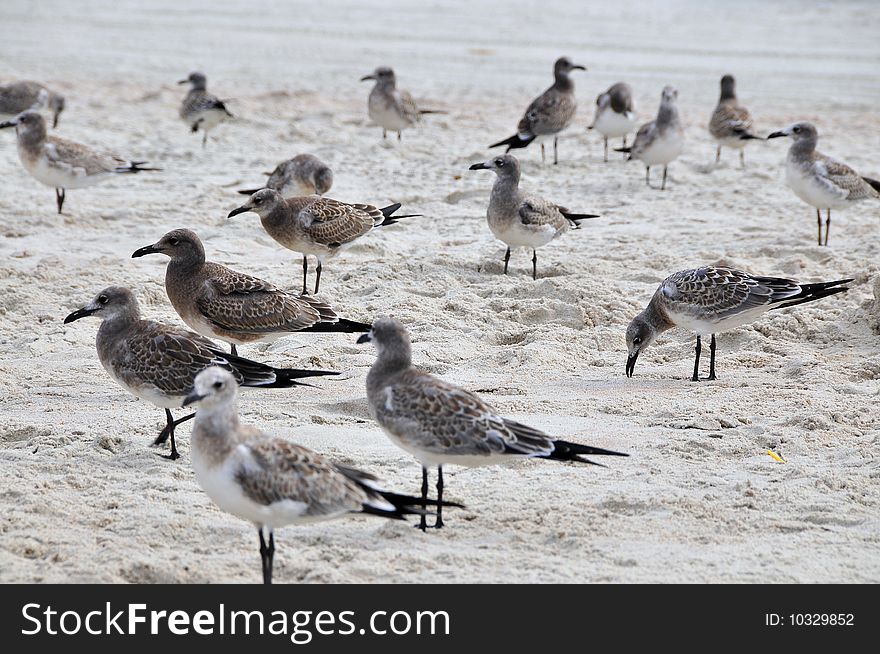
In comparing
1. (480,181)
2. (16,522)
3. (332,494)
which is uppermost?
(480,181)

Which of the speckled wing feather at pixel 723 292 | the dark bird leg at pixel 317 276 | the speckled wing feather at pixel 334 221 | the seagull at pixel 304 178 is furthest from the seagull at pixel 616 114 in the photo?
the speckled wing feather at pixel 723 292

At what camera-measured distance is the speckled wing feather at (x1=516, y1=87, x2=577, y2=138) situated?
13.1 metres

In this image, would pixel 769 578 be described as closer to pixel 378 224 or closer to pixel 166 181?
pixel 378 224

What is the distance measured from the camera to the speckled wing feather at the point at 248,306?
7184 millimetres

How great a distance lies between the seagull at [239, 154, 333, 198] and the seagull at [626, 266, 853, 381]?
406 centimetres

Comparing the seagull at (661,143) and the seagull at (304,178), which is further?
the seagull at (661,143)

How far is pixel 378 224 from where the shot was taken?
9.61 m

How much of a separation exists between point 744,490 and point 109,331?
3.44 meters

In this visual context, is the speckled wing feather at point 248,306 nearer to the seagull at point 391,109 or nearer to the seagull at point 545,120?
the seagull at point 545,120

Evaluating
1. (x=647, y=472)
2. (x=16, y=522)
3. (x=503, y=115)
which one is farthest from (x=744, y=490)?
(x=503, y=115)

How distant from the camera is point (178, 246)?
7277mm

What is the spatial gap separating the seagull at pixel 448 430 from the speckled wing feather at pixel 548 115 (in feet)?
26.7

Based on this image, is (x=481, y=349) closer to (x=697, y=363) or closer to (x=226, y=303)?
(x=697, y=363)

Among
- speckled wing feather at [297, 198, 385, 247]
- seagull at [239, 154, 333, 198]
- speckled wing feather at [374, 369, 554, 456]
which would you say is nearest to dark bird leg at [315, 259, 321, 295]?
speckled wing feather at [297, 198, 385, 247]
